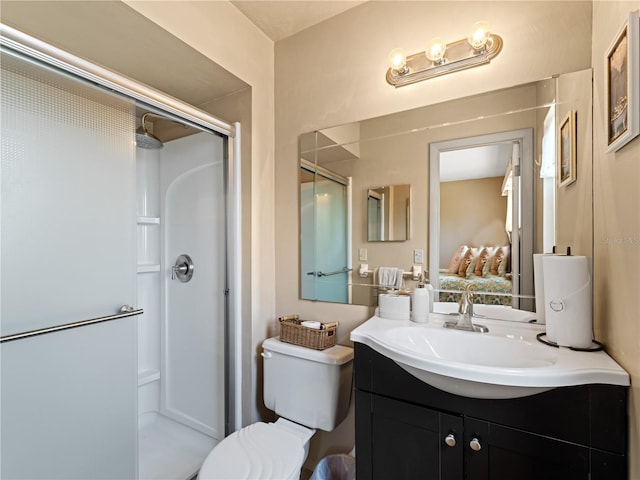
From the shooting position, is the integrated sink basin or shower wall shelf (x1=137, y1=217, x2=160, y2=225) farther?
shower wall shelf (x1=137, y1=217, x2=160, y2=225)

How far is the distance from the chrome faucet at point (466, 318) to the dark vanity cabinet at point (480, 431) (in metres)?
0.34

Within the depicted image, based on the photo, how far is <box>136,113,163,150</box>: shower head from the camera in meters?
1.45

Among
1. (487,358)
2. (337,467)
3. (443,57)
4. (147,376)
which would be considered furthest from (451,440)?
(147,376)

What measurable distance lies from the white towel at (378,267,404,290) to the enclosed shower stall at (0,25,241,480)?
78 cm

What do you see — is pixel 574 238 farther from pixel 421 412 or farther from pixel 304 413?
pixel 304 413

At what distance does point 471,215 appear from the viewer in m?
1.27

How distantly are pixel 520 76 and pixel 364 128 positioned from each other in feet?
2.13

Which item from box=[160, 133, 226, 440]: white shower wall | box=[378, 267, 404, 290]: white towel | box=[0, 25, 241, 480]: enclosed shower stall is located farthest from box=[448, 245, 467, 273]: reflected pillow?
box=[160, 133, 226, 440]: white shower wall

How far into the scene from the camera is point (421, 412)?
95cm

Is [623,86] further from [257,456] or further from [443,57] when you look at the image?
[257,456]

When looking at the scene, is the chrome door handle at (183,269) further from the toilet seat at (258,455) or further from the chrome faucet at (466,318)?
the chrome faucet at (466,318)

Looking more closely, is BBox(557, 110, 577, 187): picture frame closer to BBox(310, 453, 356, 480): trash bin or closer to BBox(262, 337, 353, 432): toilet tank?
BBox(262, 337, 353, 432): toilet tank

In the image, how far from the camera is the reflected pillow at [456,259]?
1281 mm

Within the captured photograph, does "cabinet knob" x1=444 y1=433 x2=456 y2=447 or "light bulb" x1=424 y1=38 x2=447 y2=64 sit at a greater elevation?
"light bulb" x1=424 y1=38 x2=447 y2=64
